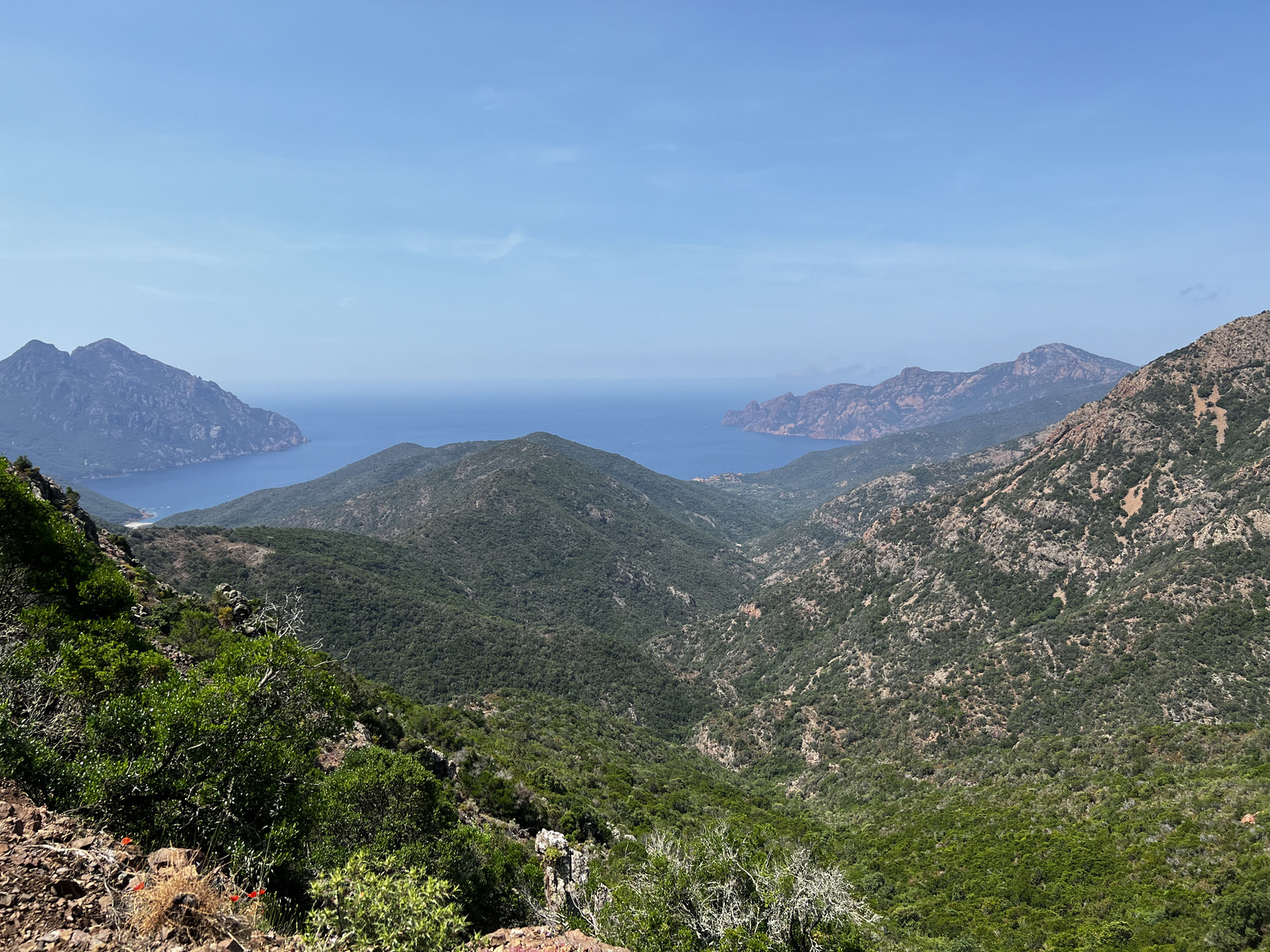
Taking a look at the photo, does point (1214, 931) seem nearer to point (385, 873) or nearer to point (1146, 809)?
point (1146, 809)

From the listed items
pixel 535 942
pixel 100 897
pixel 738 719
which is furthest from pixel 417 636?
pixel 100 897

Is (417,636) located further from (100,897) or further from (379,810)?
(100,897)

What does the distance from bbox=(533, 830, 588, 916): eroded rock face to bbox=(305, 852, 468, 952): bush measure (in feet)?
30.2

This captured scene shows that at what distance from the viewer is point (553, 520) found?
170 meters

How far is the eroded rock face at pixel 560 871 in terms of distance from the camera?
21.4 metres

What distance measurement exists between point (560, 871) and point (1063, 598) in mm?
83665

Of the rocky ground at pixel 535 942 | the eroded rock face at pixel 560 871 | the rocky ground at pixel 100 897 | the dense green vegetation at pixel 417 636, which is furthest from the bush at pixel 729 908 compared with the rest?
the dense green vegetation at pixel 417 636

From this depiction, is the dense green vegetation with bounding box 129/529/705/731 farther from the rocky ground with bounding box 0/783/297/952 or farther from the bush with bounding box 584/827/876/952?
the rocky ground with bounding box 0/783/297/952

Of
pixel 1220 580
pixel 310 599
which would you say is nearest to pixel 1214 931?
pixel 1220 580

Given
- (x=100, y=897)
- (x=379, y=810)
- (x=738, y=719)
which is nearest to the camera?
(x=100, y=897)

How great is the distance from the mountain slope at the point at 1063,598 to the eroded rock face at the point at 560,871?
5297 cm

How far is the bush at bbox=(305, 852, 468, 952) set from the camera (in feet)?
34.1

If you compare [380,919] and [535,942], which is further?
[535,942]

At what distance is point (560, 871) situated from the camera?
24.4m
